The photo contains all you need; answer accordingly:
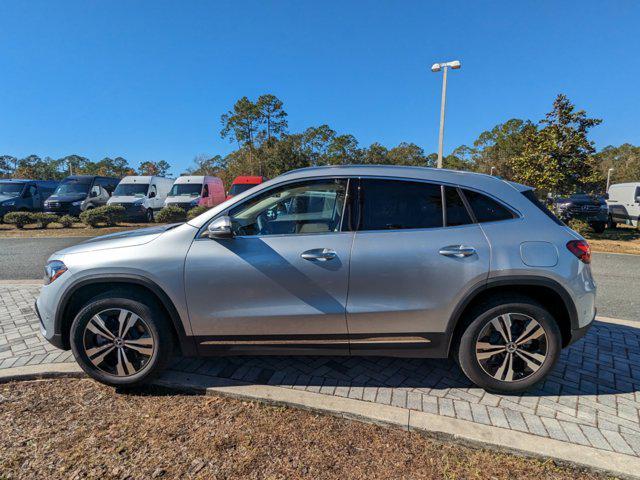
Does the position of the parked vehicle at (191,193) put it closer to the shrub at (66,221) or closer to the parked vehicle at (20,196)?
the shrub at (66,221)

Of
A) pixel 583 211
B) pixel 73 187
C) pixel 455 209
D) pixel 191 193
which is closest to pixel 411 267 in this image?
pixel 455 209

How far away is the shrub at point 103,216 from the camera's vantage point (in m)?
14.2

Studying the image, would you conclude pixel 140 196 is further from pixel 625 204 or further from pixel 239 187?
pixel 625 204

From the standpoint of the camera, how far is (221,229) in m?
2.59

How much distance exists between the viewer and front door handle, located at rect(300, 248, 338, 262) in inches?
103

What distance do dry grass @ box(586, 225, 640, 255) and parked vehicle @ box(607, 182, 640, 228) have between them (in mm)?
829

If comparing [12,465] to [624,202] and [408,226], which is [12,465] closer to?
[408,226]

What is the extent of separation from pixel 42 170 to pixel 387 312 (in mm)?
92910

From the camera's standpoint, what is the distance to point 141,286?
9.12 ft

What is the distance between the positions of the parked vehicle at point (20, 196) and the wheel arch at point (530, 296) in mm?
20874

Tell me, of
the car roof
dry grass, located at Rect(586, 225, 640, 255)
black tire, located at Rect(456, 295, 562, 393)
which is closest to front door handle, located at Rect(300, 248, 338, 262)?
the car roof

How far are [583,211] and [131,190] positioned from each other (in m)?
20.8

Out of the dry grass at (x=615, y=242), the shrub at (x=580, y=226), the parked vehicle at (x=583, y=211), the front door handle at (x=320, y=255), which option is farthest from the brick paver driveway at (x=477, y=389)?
the parked vehicle at (x=583, y=211)

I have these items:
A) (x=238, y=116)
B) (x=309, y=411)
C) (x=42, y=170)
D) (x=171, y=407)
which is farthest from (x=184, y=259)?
(x=42, y=170)
